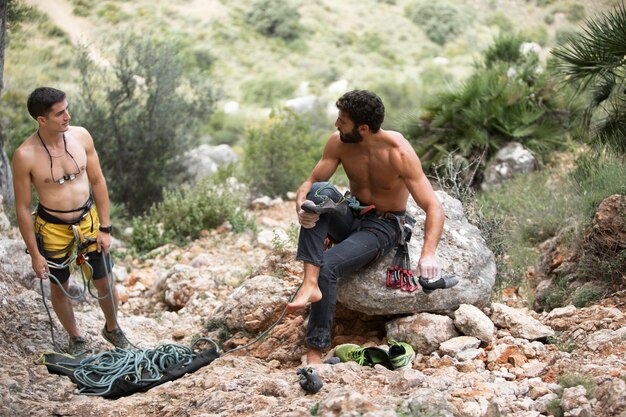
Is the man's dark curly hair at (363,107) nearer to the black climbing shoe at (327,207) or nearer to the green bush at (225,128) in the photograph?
the black climbing shoe at (327,207)

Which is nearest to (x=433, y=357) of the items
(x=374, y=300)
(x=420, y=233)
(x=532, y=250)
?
(x=374, y=300)

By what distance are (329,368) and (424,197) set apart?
46.5 inches

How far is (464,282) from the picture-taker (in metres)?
4.73

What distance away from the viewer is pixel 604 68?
257 inches

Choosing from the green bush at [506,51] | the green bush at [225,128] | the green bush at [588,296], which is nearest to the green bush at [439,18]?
the green bush at [225,128]

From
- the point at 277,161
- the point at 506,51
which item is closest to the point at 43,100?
the point at 277,161

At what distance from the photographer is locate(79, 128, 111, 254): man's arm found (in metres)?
4.85

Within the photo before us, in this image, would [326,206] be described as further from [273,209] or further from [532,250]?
[273,209]

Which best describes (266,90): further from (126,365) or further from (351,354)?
(351,354)

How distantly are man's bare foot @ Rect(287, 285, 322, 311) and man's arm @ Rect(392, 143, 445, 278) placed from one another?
1.90ft

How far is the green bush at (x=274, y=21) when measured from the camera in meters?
32.5

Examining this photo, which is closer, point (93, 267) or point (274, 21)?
point (93, 267)

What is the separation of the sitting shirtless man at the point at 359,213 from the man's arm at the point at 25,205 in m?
1.54

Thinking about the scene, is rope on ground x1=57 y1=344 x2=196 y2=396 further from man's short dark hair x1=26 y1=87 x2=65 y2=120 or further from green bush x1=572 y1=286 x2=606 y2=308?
green bush x1=572 y1=286 x2=606 y2=308
